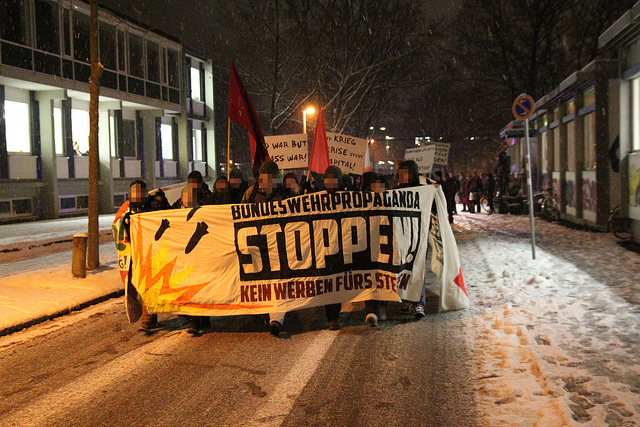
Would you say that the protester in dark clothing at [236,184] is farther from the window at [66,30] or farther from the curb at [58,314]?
the window at [66,30]

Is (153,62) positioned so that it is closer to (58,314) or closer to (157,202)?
(58,314)

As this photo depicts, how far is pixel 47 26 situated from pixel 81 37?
2.64m

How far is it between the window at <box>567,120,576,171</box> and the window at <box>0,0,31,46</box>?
20.7m

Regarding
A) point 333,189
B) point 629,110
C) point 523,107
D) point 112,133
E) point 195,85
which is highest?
point 195,85

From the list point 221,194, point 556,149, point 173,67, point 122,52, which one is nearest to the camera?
point 221,194

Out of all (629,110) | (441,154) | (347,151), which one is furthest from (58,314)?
(441,154)

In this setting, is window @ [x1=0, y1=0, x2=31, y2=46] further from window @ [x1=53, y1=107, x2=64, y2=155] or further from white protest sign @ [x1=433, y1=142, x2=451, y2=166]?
white protest sign @ [x1=433, y1=142, x2=451, y2=166]

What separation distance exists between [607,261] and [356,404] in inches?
334

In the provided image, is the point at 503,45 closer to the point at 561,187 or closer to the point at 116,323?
the point at 561,187

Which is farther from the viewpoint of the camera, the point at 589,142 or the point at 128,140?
the point at 128,140

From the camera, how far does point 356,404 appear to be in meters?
4.66

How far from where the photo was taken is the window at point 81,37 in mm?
27781

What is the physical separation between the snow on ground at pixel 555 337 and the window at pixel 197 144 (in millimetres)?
31915

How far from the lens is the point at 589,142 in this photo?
18891mm
